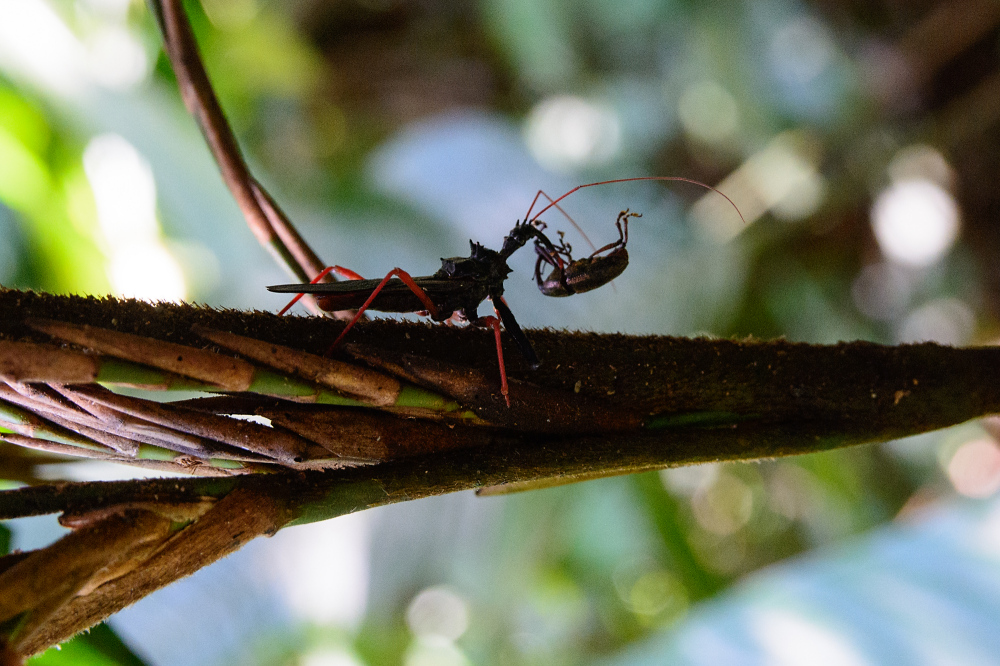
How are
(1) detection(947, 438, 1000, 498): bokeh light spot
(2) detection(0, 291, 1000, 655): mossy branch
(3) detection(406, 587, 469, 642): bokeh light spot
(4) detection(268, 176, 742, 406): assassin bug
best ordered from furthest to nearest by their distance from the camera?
(1) detection(947, 438, 1000, 498): bokeh light spot
(3) detection(406, 587, 469, 642): bokeh light spot
(4) detection(268, 176, 742, 406): assassin bug
(2) detection(0, 291, 1000, 655): mossy branch

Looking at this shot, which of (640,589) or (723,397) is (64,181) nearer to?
(723,397)

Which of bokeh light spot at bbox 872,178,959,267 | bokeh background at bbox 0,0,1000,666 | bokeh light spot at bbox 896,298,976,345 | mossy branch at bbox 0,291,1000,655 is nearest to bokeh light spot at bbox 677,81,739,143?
bokeh background at bbox 0,0,1000,666

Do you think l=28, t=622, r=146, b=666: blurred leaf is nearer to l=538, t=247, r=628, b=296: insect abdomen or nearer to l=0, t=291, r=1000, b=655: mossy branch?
l=0, t=291, r=1000, b=655: mossy branch

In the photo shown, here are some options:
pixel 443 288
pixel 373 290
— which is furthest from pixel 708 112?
pixel 373 290

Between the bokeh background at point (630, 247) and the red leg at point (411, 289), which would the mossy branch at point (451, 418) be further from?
the bokeh background at point (630, 247)

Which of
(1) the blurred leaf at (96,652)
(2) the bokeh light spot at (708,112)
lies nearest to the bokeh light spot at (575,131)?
(2) the bokeh light spot at (708,112)
